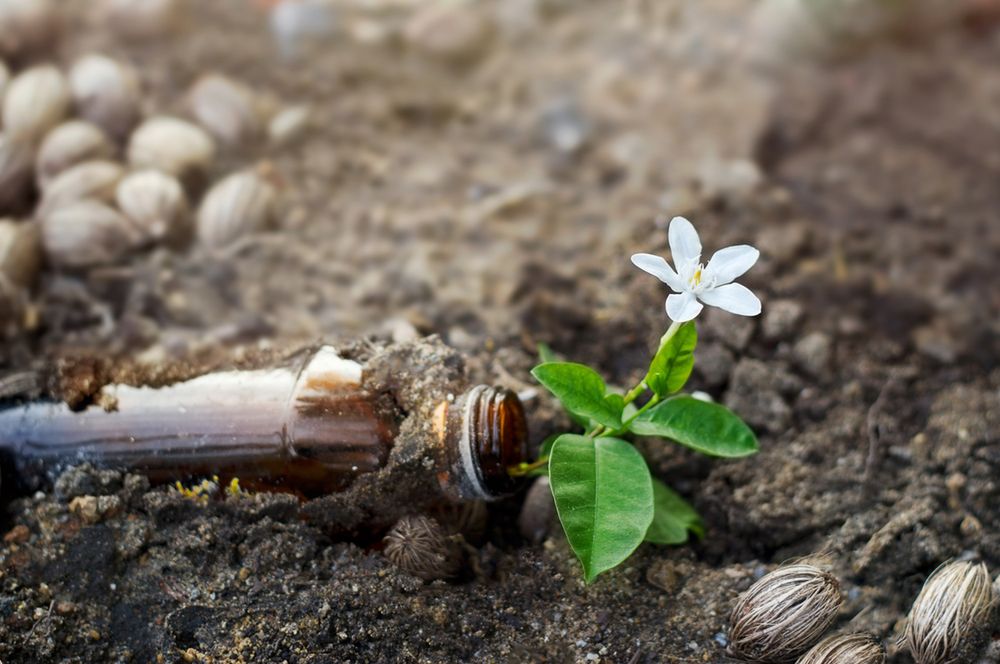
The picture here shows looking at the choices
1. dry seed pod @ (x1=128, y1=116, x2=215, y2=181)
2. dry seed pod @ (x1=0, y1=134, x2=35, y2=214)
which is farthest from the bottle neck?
dry seed pod @ (x1=0, y1=134, x2=35, y2=214)

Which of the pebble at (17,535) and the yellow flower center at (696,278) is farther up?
the yellow flower center at (696,278)

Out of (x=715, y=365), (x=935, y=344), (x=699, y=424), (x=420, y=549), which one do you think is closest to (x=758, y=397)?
(x=715, y=365)

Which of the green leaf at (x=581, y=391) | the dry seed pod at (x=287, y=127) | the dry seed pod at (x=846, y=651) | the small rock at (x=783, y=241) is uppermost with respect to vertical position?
the dry seed pod at (x=287, y=127)

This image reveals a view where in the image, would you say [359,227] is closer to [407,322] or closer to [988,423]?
[407,322]

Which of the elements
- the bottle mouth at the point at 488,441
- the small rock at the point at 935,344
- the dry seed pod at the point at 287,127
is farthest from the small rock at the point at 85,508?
the small rock at the point at 935,344

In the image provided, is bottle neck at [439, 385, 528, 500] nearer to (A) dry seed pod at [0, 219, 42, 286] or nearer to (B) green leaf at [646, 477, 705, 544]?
(B) green leaf at [646, 477, 705, 544]

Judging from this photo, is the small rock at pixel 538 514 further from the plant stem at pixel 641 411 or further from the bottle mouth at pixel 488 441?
the plant stem at pixel 641 411

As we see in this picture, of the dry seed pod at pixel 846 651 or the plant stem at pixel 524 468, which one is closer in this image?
the dry seed pod at pixel 846 651
